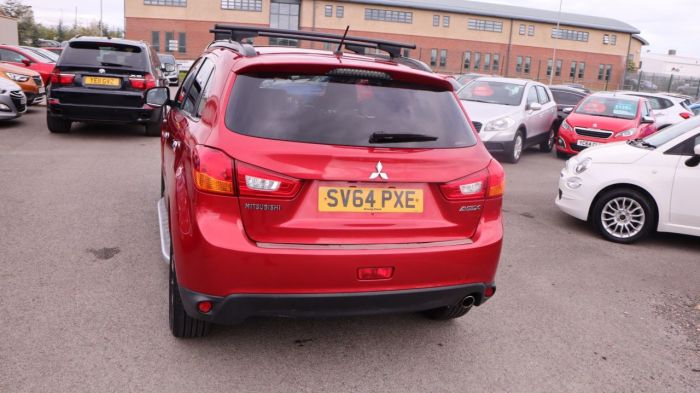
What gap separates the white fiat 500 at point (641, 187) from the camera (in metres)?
6.12

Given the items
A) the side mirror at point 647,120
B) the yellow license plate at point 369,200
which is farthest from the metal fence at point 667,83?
the yellow license plate at point 369,200

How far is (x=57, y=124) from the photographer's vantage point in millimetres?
11297

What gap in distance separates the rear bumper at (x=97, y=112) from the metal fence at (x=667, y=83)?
50.3m

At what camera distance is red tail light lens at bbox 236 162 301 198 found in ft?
9.23

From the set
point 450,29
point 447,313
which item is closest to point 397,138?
point 447,313

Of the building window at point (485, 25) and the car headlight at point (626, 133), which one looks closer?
the car headlight at point (626, 133)

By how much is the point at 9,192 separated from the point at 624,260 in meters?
6.73

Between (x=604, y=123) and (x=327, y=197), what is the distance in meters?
11.2

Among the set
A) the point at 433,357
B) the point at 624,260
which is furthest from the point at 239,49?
the point at 624,260

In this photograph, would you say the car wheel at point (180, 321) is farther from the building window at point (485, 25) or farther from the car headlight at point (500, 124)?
the building window at point (485, 25)

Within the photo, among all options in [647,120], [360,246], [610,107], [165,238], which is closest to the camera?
[360,246]

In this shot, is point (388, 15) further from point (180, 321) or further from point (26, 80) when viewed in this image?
point (180, 321)

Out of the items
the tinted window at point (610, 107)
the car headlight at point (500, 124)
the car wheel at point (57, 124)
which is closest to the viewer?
the car wheel at point (57, 124)

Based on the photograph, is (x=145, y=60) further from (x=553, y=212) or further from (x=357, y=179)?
(x=357, y=179)
